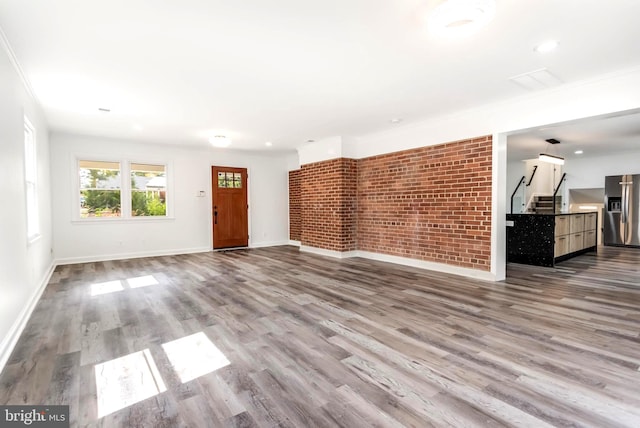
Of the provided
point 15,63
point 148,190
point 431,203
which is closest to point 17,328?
point 15,63

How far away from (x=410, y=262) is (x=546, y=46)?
12.0ft

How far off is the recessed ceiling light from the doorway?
665 centimetres

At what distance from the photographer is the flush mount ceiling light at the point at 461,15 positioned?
193cm

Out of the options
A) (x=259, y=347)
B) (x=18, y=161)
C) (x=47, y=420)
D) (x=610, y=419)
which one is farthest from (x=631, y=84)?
Answer: (x=18, y=161)

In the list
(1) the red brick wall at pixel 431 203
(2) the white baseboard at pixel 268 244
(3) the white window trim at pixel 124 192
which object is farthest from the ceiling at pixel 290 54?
(2) the white baseboard at pixel 268 244

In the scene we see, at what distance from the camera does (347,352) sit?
7.55 feet

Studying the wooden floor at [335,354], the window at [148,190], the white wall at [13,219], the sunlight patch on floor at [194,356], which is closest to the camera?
the wooden floor at [335,354]

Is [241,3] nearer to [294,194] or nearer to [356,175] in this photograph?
[356,175]

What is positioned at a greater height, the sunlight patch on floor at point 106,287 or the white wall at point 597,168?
the white wall at point 597,168

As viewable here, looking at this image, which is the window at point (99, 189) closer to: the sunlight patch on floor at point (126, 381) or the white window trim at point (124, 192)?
the white window trim at point (124, 192)

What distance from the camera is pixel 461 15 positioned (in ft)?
6.47

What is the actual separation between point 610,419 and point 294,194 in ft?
24.8

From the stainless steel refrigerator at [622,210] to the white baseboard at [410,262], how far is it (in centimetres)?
604

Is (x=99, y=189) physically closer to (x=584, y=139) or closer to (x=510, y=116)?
(x=510, y=116)
